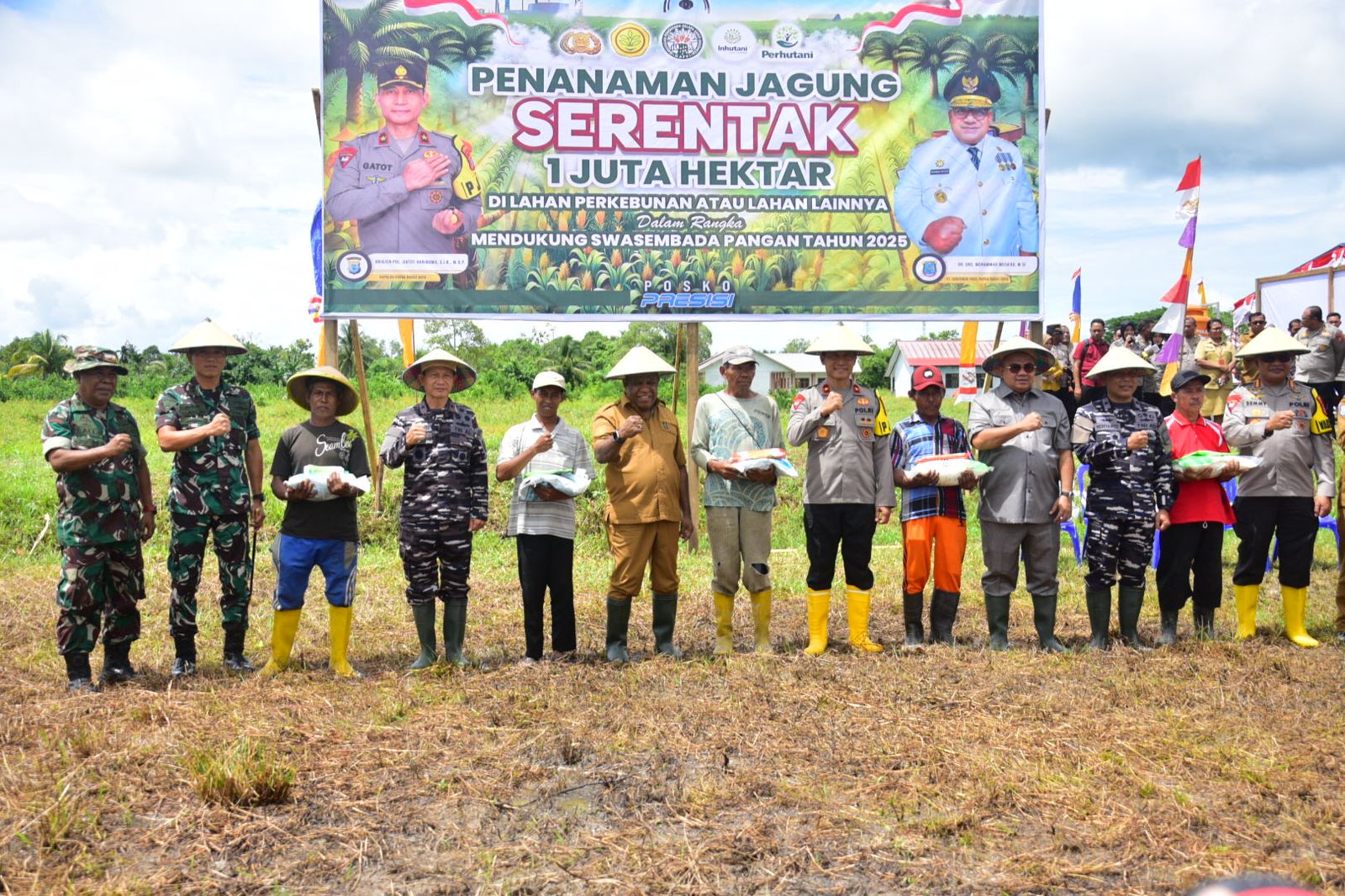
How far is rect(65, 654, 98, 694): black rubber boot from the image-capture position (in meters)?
5.59

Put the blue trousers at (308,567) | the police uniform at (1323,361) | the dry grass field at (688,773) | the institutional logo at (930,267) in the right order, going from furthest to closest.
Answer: the police uniform at (1323,361) < the institutional logo at (930,267) < the blue trousers at (308,567) < the dry grass field at (688,773)

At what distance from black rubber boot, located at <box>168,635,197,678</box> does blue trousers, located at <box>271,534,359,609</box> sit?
0.56 metres

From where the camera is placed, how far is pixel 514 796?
407 cm

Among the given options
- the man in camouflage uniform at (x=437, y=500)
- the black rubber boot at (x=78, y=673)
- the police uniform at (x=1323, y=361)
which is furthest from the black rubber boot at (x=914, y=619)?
the police uniform at (x=1323, y=361)

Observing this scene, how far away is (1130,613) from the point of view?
6.46 meters

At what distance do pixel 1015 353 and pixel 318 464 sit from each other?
13.6ft

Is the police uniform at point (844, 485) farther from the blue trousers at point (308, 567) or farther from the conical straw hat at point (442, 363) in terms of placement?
the blue trousers at point (308, 567)

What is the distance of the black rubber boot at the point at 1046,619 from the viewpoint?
21.1ft

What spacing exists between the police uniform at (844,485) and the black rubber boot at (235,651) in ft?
11.0

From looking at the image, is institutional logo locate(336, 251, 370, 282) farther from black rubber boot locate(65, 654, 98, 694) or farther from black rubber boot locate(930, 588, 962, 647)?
black rubber boot locate(930, 588, 962, 647)

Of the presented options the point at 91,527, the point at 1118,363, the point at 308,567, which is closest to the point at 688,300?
the point at 1118,363

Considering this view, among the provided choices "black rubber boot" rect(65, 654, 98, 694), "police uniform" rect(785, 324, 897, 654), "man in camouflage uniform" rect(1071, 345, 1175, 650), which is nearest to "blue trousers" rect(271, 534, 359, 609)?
"black rubber boot" rect(65, 654, 98, 694)

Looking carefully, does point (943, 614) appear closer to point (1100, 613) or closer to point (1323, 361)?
point (1100, 613)

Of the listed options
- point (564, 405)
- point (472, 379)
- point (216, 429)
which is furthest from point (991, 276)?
point (564, 405)
